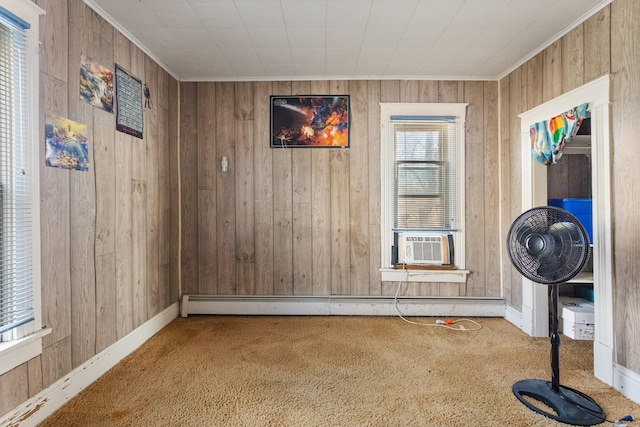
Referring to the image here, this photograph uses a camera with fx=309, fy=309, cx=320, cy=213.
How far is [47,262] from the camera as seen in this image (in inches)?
68.6

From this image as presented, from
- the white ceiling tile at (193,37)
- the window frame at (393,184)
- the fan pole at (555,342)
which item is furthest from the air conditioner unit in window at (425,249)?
the white ceiling tile at (193,37)

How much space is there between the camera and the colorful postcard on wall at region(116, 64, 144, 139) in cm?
237

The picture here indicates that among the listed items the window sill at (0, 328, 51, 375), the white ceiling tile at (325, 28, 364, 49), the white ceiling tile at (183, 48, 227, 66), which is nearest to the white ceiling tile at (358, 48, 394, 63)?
the white ceiling tile at (325, 28, 364, 49)

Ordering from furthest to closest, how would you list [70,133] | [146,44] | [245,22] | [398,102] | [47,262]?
[398,102] → [146,44] → [245,22] → [70,133] → [47,262]

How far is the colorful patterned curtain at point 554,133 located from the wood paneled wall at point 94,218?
340cm

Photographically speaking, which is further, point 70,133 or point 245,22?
point 245,22

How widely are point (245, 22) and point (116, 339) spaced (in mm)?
2541

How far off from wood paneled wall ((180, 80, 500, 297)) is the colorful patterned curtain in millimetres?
606

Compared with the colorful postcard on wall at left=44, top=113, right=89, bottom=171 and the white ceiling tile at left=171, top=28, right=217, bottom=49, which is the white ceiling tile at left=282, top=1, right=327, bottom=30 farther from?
the colorful postcard on wall at left=44, top=113, right=89, bottom=171

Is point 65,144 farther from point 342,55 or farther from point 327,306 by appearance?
point 327,306

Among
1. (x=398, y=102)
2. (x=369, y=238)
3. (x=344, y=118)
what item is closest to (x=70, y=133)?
(x=344, y=118)

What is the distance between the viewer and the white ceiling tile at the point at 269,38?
7.86 ft

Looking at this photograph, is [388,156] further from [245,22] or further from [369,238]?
[245,22]

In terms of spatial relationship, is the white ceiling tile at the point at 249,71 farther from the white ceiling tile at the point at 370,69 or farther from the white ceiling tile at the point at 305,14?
the white ceiling tile at the point at 370,69
